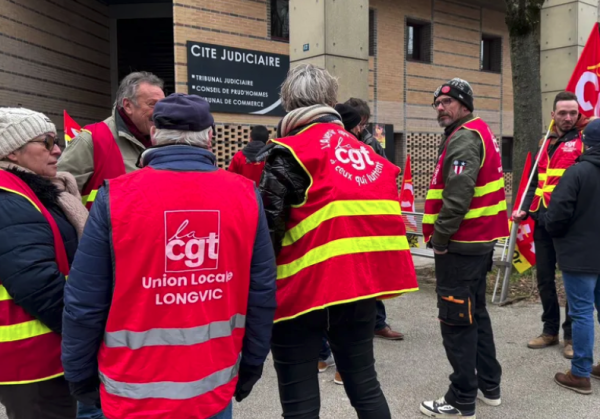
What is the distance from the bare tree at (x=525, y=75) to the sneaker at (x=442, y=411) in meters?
5.03

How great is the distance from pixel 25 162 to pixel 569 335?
4314 millimetres

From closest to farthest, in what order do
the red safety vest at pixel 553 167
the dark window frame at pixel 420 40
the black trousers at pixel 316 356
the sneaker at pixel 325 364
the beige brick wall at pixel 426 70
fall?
the black trousers at pixel 316 356, the sneaker at pixel 325 364, the red safety vest at pixel 553 167, the beige brick wall at pixel 426 70, the dark window frame at pixel 420 40

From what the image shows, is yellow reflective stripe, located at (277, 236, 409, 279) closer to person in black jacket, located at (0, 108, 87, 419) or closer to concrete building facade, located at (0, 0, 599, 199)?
person in black jacket, located at (0, 108, 87, 419)

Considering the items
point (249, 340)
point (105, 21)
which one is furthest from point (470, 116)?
point (105, 21)

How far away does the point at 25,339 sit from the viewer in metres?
1.96

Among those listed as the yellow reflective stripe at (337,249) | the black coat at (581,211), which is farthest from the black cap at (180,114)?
the black coat at (581,211)

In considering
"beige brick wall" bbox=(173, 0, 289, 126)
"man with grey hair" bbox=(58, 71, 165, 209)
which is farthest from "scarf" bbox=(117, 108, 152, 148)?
"beige brick wall" bbox=(173, 0, 289, 126)

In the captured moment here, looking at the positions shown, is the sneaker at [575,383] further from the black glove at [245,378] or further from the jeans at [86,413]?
the jeans at [86,413]

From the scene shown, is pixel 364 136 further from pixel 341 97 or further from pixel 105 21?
pixel 105 21

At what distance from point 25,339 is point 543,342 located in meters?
4.19

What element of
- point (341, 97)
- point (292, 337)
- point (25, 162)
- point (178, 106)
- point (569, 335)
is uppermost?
point (341, 97)

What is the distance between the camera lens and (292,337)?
2340 mm

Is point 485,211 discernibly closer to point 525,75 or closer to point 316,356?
point 316,356

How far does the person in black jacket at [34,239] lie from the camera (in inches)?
73.7
